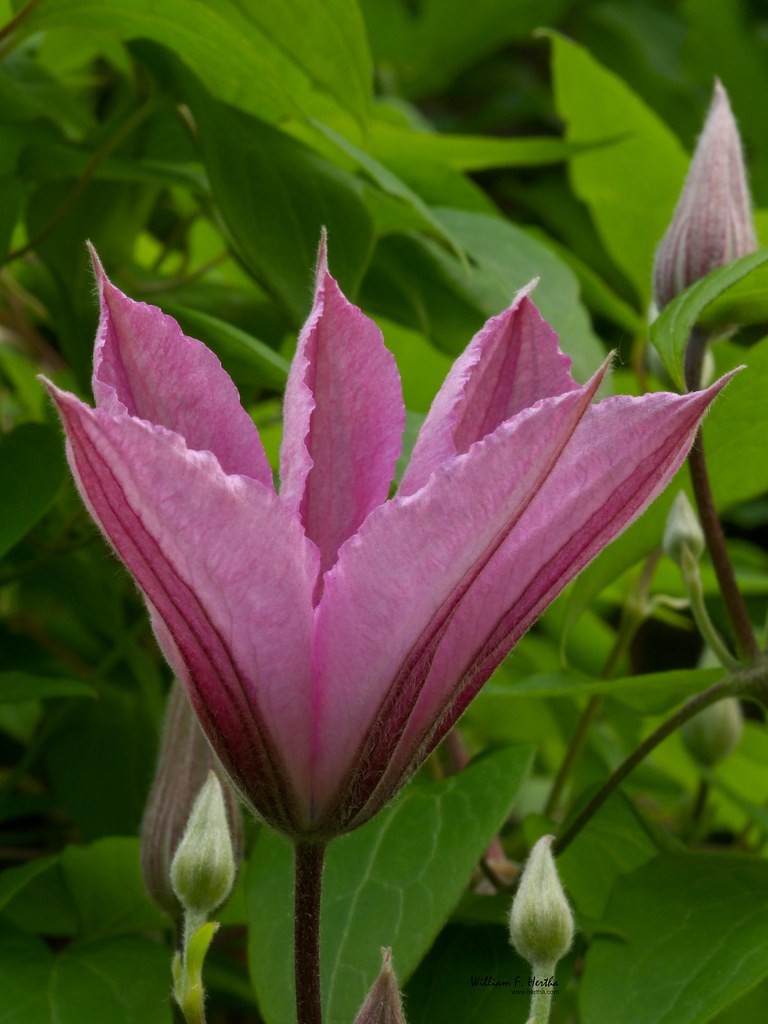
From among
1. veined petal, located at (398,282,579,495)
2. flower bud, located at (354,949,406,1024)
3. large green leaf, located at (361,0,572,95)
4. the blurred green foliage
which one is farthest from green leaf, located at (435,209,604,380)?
large green leaf, located at (361,0,572,95)

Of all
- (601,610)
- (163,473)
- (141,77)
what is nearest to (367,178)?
(141,77)

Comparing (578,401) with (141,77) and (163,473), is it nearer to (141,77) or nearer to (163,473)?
(163,473)

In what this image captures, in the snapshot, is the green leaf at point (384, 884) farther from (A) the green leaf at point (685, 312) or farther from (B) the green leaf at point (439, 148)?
(B) the green leaf at point (439, 148)

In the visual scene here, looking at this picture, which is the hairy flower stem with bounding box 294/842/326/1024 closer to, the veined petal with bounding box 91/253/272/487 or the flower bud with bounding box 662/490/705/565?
the veined petal with bounding box 91/253/272/487

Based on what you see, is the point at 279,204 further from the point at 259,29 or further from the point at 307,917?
the point at 307,917

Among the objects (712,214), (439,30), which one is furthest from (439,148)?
(439,30)
